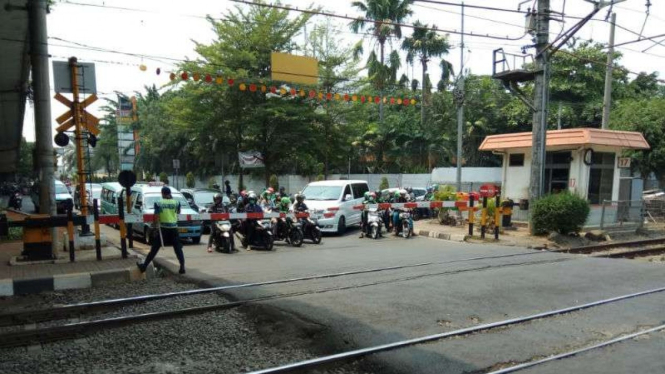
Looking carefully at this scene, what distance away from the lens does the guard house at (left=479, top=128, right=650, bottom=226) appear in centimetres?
1647

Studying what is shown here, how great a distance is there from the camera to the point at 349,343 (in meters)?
4.99

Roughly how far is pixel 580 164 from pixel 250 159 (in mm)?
15874

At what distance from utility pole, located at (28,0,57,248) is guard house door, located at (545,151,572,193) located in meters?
16.2

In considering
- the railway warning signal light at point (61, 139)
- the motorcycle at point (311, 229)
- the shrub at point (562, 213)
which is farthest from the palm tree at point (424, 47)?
the railway warning signal light at point (61, 139)

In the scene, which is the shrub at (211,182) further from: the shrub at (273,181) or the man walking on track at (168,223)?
the man walking on track at (168,223)

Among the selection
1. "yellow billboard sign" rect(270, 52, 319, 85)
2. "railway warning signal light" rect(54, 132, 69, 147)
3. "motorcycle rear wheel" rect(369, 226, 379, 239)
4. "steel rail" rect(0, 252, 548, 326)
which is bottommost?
"motorcycle rear wheel" rect(369, 226, 379, 239)

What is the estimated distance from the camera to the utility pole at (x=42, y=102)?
9.51m

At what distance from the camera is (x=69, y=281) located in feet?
24.5

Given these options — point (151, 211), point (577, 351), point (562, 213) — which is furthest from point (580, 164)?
point (151, 211)

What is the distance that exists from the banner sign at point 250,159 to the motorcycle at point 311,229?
11.9 metres

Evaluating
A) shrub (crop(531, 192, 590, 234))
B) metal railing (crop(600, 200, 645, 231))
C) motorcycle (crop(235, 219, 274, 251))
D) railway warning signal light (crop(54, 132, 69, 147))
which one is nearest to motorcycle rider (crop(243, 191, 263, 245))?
motorcycle (crop(235, 219, 274, 251))

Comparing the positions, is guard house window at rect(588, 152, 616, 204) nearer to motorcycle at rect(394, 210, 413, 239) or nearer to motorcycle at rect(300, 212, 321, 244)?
motorcycle at rect(394, 210, 413, 239)

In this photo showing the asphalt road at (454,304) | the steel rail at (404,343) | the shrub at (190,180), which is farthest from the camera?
the shrub at (190,180)

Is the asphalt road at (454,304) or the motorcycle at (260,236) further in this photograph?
the motorcycle at (260,236)
